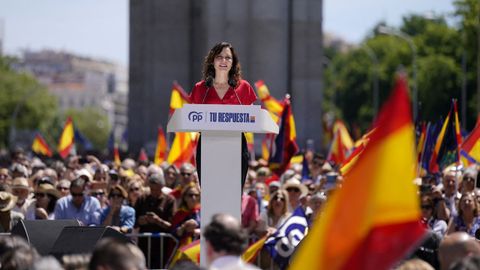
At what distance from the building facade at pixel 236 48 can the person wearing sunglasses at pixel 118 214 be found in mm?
20187

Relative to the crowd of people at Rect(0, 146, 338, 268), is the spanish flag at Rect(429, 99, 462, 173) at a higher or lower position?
higher

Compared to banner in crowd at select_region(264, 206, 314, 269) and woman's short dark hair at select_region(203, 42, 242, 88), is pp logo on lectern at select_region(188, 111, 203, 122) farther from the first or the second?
banner in crowd at select_region(264, 206, 314, 269)

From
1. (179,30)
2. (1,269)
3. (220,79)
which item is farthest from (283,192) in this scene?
(179,30)

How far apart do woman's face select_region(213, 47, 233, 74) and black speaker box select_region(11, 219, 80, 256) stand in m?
1.96

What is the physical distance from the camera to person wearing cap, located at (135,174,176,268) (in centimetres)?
1720

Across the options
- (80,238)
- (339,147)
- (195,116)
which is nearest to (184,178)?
(80,238)

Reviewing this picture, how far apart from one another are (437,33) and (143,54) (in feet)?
180

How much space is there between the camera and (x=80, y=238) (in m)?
12.4

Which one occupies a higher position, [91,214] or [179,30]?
[179,30]

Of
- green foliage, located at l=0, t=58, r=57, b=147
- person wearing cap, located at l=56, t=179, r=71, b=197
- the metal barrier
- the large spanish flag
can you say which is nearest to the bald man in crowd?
the large spanish flag

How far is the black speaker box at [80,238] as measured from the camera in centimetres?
1218

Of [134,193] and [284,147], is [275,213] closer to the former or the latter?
[134,193]

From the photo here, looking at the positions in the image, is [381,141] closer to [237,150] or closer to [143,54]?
[237,150]

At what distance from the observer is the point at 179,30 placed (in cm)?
4219
